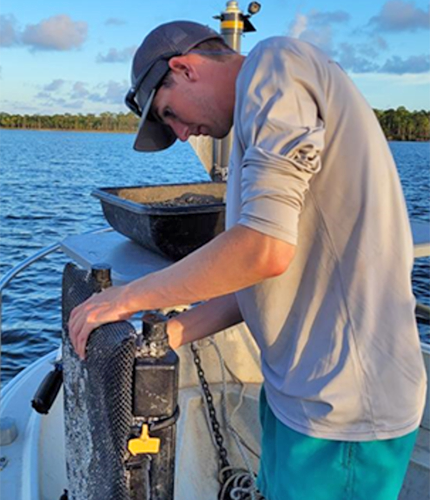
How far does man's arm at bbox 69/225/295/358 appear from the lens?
1.38m

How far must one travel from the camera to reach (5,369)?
28.6 feet

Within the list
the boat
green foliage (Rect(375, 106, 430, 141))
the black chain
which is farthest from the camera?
green foliage (Rect(375, 106, 430, 141))

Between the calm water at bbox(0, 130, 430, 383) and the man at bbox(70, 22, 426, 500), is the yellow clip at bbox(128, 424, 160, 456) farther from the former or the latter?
the calm water at bbox(0, 130, 430, 383)

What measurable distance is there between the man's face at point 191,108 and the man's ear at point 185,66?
13 millimetres

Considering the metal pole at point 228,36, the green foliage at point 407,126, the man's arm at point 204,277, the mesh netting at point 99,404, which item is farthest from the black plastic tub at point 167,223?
the green foliage at point 407,126

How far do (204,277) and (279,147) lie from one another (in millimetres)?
349

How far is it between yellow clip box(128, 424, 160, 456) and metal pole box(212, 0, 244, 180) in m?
2.57

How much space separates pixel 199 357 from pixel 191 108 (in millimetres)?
1767

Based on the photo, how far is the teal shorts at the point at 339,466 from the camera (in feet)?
5.22

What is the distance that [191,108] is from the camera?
1.68 meters

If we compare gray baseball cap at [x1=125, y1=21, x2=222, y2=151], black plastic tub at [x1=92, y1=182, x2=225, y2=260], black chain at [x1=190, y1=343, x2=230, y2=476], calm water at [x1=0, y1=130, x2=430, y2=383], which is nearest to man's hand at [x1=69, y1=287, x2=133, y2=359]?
gray baseball cap at [x1=125, y1=21, x2=222, y2=151]

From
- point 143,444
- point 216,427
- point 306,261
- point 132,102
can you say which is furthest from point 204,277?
point 216,427

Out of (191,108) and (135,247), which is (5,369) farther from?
(191,108)

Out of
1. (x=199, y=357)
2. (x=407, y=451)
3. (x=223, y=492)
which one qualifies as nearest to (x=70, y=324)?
(x=407, y=451)
